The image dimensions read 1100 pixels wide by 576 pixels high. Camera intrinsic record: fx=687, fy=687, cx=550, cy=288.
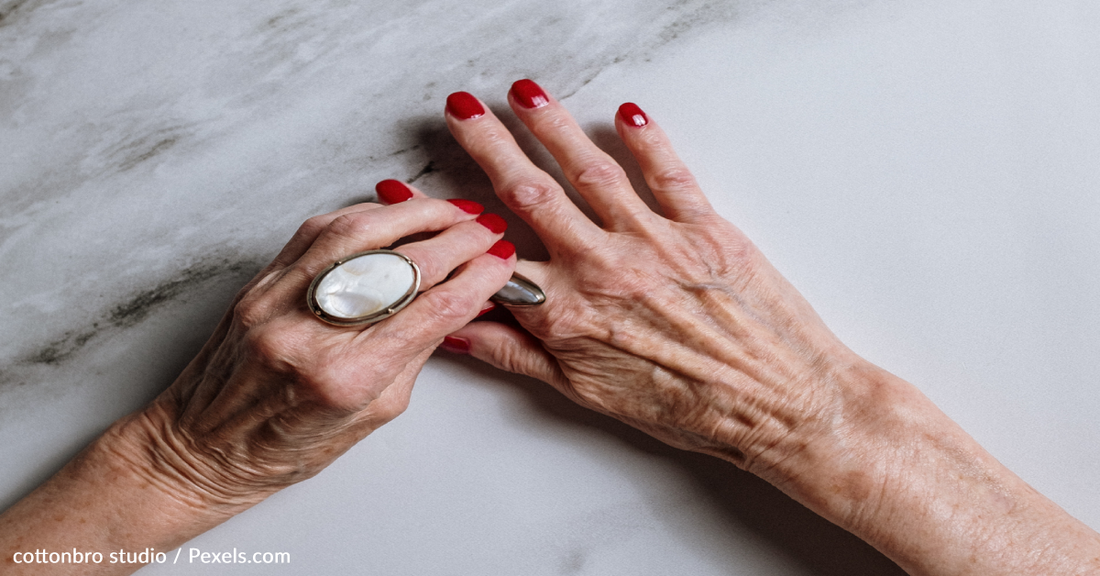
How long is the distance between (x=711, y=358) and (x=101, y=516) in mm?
1109

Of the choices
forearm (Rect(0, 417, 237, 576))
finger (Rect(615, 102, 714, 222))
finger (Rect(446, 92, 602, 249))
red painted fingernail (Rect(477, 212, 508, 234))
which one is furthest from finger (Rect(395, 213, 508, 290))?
forearm (Rect(0, 417, 237, 576))

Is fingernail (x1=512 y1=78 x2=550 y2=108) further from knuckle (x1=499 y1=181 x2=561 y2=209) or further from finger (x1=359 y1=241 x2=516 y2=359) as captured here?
finger (x1=359 y1=241 x2=516 y2=359)

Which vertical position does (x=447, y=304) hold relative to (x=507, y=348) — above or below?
above

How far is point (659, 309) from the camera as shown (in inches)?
48.7

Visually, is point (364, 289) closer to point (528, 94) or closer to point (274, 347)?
point (274, 347)

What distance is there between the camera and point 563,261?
1264mm

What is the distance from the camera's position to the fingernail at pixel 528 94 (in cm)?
130

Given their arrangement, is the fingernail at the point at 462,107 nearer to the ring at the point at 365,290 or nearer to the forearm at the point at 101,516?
the ring at the point at 365,290

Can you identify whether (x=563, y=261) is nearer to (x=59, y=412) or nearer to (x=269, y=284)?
(x=269, y=284)

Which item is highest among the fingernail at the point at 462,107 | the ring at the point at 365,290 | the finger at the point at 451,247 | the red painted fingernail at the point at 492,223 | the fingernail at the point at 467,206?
the fingernail at the point at 462,107

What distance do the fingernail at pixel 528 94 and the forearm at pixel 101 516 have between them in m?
0.93

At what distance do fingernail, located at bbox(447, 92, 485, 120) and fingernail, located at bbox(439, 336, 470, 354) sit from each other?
0.42m

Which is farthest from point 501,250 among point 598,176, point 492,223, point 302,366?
point 302,366

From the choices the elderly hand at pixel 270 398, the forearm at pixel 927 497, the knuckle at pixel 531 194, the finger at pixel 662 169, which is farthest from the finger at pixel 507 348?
the forearm at pixel 927 497
